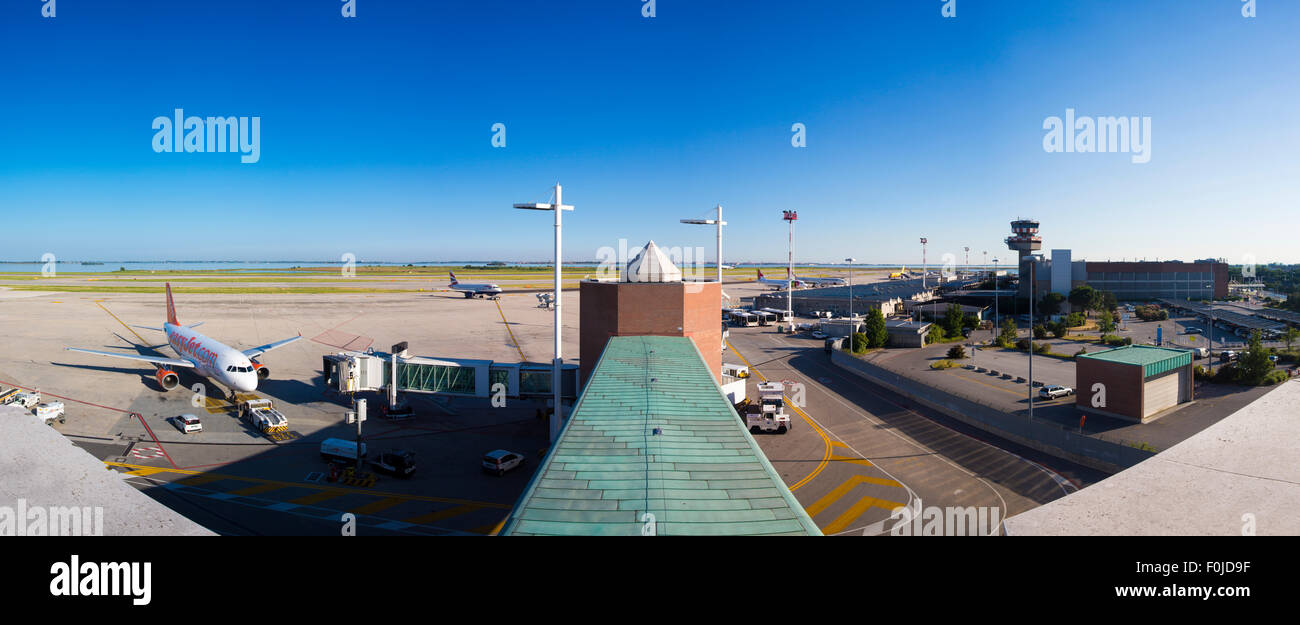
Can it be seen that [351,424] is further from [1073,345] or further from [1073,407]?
[1073,345]

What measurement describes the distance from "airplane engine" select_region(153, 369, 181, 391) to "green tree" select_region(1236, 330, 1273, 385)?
82766 mm

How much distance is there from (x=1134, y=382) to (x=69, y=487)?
48558 mm

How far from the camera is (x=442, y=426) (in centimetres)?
3581

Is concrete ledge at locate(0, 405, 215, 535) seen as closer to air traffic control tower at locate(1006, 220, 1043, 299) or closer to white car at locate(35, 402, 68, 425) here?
white car at locate(35, 402, 68, 425)

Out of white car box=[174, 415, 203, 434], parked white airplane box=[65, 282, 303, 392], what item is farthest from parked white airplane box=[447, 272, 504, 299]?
white car box=[174, 415, 203, 434]

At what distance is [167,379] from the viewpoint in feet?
133

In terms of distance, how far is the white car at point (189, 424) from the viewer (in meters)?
32.4

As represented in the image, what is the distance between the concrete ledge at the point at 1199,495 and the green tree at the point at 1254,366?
157ft

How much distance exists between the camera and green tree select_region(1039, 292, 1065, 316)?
100938 mm

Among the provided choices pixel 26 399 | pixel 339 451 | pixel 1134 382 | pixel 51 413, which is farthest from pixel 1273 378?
pixel 26 399

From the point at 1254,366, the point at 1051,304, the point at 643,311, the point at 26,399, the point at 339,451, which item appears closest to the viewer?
the point at 339,451

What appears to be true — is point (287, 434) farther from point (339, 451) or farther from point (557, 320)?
point (557, 320)
